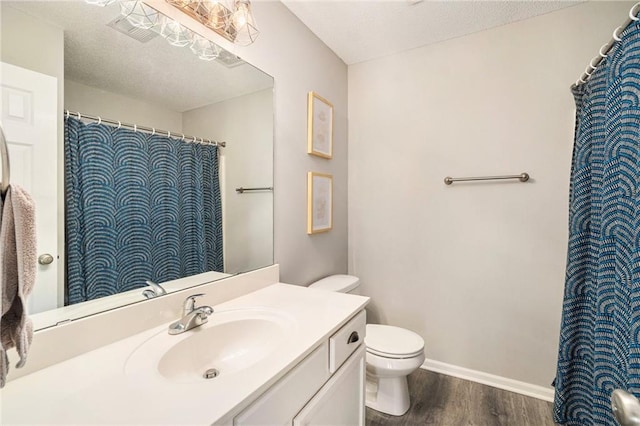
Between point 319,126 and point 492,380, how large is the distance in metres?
2.03

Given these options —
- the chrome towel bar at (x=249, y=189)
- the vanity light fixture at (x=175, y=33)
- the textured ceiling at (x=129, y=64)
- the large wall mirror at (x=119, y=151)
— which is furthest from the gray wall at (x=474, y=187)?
the vanity light fixture at (x=175, y=33)

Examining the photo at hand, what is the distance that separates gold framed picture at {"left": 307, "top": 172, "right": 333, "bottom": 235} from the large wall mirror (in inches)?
19.9

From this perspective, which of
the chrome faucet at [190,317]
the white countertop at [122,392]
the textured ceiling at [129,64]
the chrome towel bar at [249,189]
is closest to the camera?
the white countertop at [122,392]

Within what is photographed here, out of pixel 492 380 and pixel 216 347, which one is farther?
pixel 492 380

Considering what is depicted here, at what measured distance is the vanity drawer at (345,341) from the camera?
0.98 m

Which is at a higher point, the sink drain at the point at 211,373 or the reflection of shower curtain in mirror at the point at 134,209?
the reflection of shower curtain in mirror at the point at 134,209

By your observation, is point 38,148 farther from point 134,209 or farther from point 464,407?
point 464,407

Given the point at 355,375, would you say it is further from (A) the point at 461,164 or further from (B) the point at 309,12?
(B) the point at 309,12

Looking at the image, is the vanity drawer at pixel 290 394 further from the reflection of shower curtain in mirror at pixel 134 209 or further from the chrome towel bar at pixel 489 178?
the chrome towel bar at pixel 489 178

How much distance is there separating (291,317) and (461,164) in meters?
1.57

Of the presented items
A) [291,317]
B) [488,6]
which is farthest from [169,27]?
[488,6]

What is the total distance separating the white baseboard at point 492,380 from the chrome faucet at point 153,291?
1.88 m

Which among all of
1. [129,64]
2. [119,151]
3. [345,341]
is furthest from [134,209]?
[345,341]

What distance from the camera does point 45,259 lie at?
2.54ft
